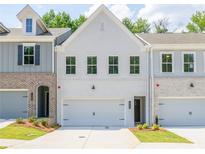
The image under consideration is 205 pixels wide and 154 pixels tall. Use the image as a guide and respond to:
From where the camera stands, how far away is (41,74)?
25938 millimetres

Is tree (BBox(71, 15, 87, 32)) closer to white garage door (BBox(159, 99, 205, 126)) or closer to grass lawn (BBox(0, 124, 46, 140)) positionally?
white garage door (BBox(159, 99, 205, 126))

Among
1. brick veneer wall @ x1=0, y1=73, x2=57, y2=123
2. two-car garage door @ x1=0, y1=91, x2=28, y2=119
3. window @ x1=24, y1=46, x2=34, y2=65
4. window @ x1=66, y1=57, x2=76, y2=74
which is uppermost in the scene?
window @ x1=24, y1=46, x2=34, y2=65

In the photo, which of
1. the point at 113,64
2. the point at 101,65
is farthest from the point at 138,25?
the point at 101,65

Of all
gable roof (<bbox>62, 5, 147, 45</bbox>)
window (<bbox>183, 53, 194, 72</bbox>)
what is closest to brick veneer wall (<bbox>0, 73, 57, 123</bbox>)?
gable roof (<bbox>62, 5, 147, 45</bbox>)

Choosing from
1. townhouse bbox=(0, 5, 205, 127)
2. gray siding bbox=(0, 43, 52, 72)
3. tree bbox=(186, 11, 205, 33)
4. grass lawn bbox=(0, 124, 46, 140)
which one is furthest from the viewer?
tree bbox=(186, 11, 205, 33)

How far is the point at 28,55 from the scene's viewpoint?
26.2 meters

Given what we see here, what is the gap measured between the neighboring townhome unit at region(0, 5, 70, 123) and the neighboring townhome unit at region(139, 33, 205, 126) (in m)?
7.92

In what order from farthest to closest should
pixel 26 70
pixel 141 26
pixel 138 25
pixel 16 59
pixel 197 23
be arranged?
1. pixel 138 25
2. pixel 141 26
3. pixel 197 23
4. pixel 16 59
5. pixel 26 70

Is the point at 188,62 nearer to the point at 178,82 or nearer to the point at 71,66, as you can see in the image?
the point at 178,82

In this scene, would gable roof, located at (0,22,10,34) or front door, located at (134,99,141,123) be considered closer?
gable roof, located at (0,22,10,34)

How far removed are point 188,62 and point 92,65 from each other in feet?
24.7

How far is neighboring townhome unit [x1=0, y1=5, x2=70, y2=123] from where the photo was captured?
25875 mm

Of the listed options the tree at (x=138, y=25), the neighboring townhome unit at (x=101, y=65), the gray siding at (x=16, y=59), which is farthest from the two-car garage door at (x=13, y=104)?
the tree at (x=138, y=25)

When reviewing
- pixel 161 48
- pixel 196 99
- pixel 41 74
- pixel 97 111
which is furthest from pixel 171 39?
pixel 41 74
